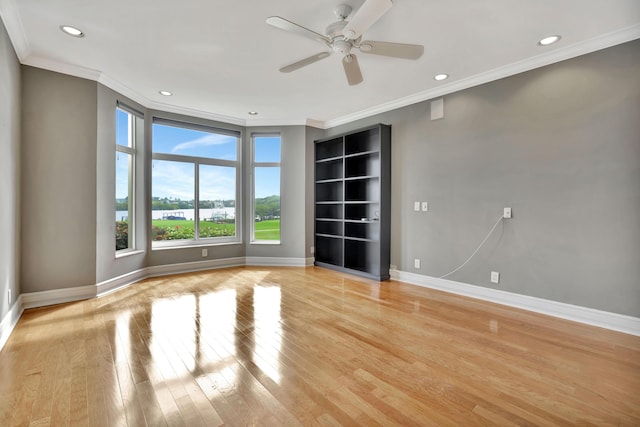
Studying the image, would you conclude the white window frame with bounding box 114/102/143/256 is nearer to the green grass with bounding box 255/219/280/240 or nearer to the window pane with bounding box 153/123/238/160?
the window pane with bounding box 153/123/238/160

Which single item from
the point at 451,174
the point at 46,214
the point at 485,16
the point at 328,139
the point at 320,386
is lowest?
the point at 320,386

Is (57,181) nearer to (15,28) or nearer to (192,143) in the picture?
(15,28)

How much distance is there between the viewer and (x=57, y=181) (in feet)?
11.2

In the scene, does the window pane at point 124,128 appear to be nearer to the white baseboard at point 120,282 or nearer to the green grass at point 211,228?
the green grass at point 211,228

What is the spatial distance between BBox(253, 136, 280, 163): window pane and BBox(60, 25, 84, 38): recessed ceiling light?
318 centimetres

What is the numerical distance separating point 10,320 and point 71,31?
8.74 feet

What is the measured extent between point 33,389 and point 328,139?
463 cm

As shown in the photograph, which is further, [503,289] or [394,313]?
[503,289]

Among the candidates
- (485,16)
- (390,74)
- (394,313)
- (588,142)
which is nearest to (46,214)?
(394,313)

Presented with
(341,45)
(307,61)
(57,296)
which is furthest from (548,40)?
(57,296)

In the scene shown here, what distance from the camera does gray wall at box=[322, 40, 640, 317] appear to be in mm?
2768

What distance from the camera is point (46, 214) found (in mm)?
3359

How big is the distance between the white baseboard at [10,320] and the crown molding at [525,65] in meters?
4.96

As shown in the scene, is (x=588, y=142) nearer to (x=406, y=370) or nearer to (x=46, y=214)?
(x=406, y=370)
